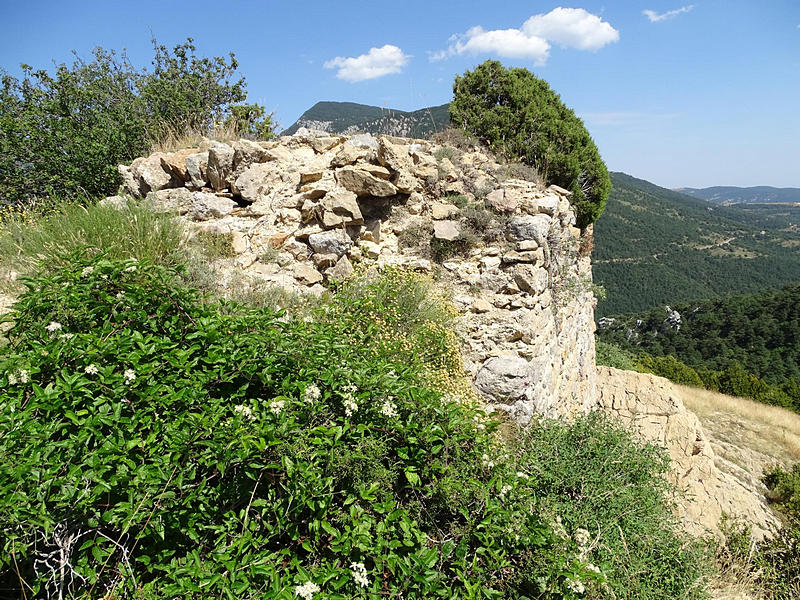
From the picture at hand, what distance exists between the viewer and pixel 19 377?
2236mm

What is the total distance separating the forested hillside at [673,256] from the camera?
67.6 meters

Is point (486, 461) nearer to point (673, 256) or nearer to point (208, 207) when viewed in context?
point (208, 207)

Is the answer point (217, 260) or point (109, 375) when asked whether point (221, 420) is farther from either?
point (217, 260)

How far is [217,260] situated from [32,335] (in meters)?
2.83

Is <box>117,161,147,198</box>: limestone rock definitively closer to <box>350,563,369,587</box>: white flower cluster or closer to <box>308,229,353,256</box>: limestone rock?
<box>308,229,353,256</box>: limestone rock

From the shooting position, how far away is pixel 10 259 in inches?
188

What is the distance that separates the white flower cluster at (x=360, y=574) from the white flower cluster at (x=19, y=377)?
194 centimetres

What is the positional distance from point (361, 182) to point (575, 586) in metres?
5.37

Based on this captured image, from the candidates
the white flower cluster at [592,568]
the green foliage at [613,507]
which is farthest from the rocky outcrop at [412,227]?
the white flower cluster at [592,568]

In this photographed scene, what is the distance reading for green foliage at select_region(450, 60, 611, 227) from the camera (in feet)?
28.8

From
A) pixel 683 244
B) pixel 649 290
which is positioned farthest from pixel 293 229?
pixel 683 244

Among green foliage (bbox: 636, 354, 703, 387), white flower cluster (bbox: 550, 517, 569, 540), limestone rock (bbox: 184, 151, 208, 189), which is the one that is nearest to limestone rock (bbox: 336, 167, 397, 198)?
limestone rock (bbox: 184, 151, 208, 189)

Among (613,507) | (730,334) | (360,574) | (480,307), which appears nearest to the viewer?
(360,574)

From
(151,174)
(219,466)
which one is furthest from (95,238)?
(219,466)
